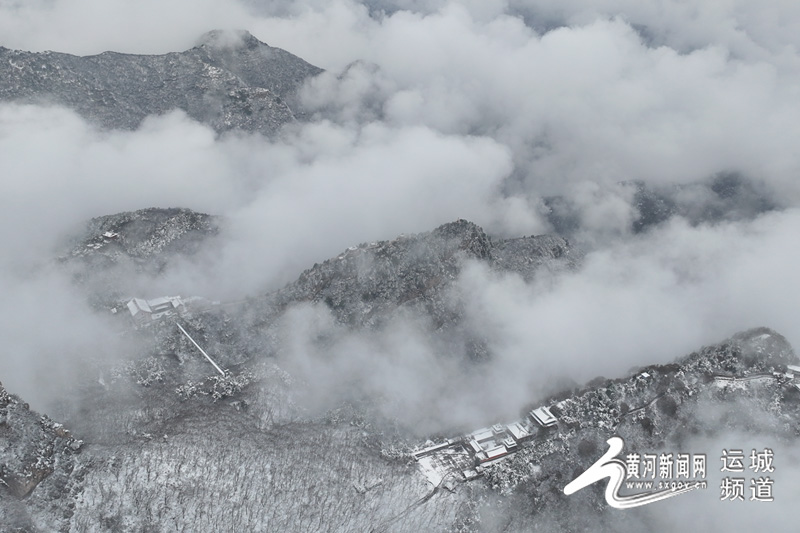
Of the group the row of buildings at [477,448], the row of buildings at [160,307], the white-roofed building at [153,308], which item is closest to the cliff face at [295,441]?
the row of buildings at [477,448]

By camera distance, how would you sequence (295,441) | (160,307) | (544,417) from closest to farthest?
(295,441) → (544,417) → (160,307)

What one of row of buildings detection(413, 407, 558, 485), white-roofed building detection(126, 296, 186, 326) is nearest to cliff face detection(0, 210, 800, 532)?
row of buildings detection(413, 407, 558, 485)

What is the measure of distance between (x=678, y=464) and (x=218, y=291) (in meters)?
138

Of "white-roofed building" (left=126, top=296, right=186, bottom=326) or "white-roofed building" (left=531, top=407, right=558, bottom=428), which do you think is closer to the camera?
"white-roofed building" (left=531, top=407, right=558, bottom=428)

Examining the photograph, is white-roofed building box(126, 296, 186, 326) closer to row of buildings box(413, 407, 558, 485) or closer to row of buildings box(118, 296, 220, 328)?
row of buildings box(118, 296, 220, 328)

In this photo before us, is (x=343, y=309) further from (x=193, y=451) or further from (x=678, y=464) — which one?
(x=678, y=464)

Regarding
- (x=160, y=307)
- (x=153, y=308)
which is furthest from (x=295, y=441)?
(x=153, y=308)

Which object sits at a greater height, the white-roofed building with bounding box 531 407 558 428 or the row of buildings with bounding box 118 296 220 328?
the white-roofed building with bounding box 531 407 558 428

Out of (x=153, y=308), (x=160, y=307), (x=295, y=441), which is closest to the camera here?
(x=295, y=441)

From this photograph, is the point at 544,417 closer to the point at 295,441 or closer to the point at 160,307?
the point at 295,441

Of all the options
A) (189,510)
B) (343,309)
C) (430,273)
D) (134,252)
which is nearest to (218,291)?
(134,252)

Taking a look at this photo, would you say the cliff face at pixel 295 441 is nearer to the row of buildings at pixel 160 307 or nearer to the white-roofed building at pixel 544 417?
the white-roofed building at pixel 544 417

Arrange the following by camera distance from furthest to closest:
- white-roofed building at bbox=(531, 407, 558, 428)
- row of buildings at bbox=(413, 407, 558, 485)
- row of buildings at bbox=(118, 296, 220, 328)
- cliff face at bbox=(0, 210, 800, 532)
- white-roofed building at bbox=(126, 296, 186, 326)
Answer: white-roofed building at bbox=(126, 296, 186, 326) → row of buildings at bbox=(118, 296, 220, 328) → white-roofed building at bbox=(531, 407, 558, 428) → row of buildings at bbox=(413, 407, 558, 485) → cliff face at bbox=(0, 210, 800, 532)

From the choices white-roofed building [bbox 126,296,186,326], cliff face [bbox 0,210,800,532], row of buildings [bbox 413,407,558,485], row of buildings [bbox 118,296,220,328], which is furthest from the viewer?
white-roofed building [bbox 126,296,186,326]
